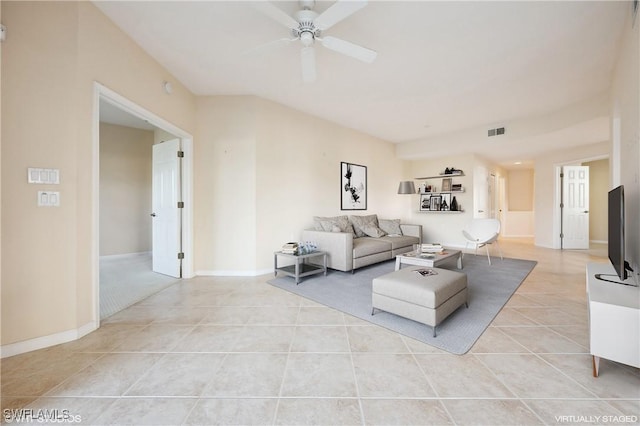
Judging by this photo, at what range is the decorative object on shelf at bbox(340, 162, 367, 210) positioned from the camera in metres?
5.22

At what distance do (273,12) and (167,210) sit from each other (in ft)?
10.3

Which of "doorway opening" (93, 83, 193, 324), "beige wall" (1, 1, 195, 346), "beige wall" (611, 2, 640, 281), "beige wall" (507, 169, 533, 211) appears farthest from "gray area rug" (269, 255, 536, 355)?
"beige wall" (507, 169, 533, 211)

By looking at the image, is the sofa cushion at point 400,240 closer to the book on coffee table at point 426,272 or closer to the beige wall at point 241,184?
the beige wall at point 241,184

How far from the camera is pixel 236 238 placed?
3.79 metres

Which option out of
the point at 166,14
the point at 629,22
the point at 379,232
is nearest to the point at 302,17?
the point at 166,14

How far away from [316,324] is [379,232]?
9.54 feet

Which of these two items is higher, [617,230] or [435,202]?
[435,202]

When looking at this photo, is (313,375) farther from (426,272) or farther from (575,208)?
(575,208)

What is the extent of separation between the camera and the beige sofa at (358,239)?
374 centimetres

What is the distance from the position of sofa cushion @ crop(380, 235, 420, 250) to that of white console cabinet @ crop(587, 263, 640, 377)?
301 centimetres

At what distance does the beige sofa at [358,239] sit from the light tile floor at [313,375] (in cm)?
144

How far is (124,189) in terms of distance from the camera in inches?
211

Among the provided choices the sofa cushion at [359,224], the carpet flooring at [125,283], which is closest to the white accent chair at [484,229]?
the sofa cushion at [359,224]

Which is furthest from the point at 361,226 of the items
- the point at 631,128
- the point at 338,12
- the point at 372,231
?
the point at 338,12
